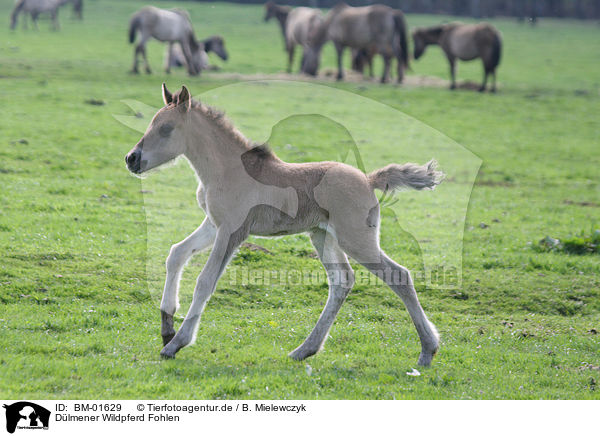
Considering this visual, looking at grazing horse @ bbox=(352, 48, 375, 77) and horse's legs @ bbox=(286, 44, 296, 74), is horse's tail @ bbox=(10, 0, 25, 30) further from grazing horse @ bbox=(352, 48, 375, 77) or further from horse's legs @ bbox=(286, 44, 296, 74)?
grazing horse @ bbox=(352, 48, 375, 77)

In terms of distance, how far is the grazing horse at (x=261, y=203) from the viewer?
6.51m

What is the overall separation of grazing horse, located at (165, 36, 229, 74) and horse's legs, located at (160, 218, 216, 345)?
21253 millimetres

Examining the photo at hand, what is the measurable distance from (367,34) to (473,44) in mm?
4359

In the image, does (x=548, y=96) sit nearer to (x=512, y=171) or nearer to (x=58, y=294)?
(x=512, y=171)

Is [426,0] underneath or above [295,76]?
above

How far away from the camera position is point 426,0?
45.8 meters

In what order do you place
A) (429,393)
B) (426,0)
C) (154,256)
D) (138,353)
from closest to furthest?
(429,393) → (138,353) → (154,256) → (426,0)

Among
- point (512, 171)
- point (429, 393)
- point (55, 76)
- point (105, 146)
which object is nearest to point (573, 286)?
point (429, 393)

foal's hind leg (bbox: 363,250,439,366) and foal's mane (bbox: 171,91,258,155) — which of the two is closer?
foal's hind leg (bbox: 363,250,439,366)

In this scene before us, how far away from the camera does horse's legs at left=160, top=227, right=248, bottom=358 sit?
6434 millimetres

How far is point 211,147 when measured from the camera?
22.0 feet

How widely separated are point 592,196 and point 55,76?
646 inches
